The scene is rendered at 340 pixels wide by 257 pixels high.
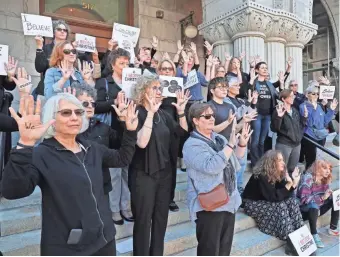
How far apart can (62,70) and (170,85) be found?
999 millimetres

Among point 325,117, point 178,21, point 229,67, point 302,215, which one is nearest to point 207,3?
point 178,21

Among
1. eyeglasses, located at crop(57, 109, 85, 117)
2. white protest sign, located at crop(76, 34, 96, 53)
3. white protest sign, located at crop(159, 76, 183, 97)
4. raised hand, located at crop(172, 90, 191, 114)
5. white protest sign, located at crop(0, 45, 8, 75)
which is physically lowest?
eyeglasses, located at crop(57, 109, 85, 117)

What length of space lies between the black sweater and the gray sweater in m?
1.22

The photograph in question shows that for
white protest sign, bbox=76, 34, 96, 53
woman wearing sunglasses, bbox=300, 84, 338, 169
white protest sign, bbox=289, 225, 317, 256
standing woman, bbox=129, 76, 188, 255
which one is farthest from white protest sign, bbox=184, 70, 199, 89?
woman wearing sunglasses, bbox=300, 84, 338, 169

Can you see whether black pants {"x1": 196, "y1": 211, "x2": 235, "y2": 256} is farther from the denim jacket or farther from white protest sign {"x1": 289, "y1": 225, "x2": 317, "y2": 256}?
the denim jacket

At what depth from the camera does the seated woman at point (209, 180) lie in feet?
7.55

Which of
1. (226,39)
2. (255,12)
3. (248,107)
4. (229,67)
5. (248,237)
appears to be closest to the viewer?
(248,237)

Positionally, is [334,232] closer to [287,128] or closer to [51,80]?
[287,128]

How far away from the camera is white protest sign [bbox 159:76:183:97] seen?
3000 millimetres

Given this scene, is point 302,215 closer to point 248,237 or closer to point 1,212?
point 248,237

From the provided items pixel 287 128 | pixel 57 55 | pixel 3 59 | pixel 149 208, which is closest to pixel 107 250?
pixel 149 208

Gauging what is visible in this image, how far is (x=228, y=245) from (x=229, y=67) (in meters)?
2.83

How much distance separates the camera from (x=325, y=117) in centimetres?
502

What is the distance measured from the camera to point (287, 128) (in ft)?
13.9
